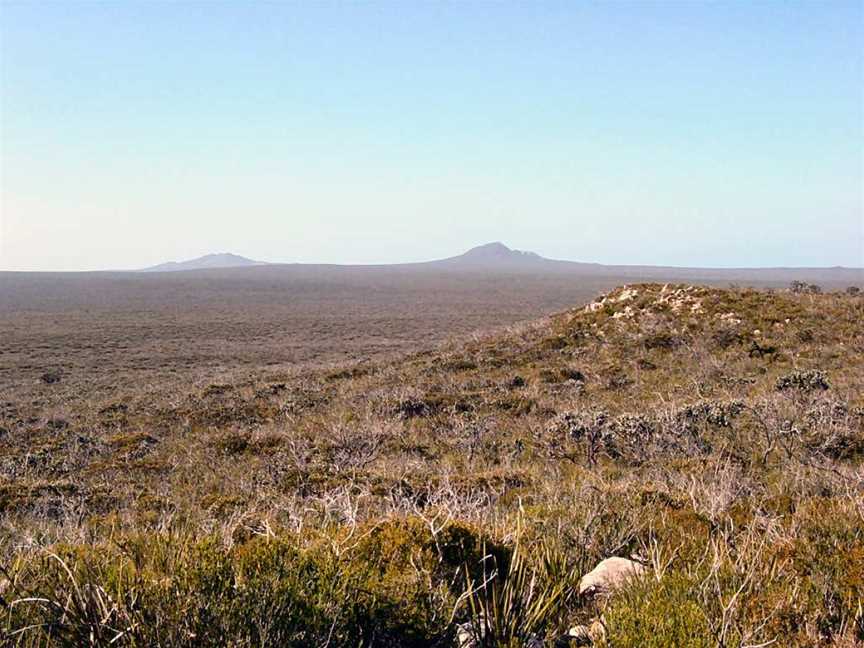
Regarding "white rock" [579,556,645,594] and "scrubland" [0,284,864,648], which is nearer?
"scrubland" [0,284,864,648]

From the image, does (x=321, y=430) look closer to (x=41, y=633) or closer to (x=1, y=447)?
(x=1, y=447)

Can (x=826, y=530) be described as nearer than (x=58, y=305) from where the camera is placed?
Yes

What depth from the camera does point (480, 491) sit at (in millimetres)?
6672

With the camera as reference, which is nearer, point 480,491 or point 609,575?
point 609,575

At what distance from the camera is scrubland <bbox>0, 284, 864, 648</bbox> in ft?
8.22

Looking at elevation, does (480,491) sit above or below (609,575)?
below

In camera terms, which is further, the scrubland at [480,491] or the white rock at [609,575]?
the white rock at [609,575]

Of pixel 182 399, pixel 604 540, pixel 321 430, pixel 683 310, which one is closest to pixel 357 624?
pixel 604 540

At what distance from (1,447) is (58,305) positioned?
61.3 m

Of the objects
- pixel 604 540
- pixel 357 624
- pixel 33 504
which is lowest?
pixel 33 504

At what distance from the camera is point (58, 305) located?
6606 centimetres

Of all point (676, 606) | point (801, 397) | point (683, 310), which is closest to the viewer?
point (676, 606)

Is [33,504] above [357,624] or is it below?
below

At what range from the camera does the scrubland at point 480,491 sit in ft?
8.22
